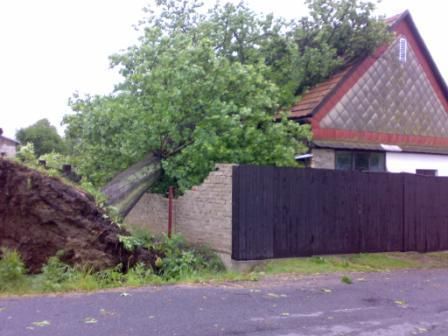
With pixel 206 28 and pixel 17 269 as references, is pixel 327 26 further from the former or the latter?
pixel 17 269

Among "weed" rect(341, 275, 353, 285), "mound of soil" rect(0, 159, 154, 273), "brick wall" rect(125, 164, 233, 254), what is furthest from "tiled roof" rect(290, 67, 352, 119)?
"mound of soil" rect(0, 159, 154, 273)

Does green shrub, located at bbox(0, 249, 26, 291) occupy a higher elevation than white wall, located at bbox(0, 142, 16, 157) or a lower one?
lower

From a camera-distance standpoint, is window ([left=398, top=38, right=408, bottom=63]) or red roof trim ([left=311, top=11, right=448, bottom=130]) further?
window ([left=398, top=38, right=408, bottom=63])

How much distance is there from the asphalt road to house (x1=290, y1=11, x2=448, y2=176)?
24.1 feet

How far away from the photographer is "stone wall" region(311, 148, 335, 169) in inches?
661

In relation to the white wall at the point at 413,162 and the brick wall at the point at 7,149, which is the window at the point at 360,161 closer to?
the white wall at the point at 413,162

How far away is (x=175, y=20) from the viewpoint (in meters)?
17.8

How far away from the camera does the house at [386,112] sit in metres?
17.2

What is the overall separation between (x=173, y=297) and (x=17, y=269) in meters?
2.46

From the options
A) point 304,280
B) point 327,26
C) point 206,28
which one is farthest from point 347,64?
point 304,280

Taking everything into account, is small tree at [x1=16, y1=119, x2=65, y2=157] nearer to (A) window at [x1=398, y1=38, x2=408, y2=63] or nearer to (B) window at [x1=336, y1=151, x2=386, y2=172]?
(A) window at [x1=398, y1=38, x2=408, y2=63]

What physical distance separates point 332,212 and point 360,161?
5.54 metres

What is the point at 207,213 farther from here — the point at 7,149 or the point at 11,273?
the point at 7,149

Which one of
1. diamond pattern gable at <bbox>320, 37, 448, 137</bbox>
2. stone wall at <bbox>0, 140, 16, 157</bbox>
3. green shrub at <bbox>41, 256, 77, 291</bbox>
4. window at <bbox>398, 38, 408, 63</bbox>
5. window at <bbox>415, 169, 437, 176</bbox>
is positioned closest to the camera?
green shrub at <bbox>41, 256, 77, 291</bbox>
